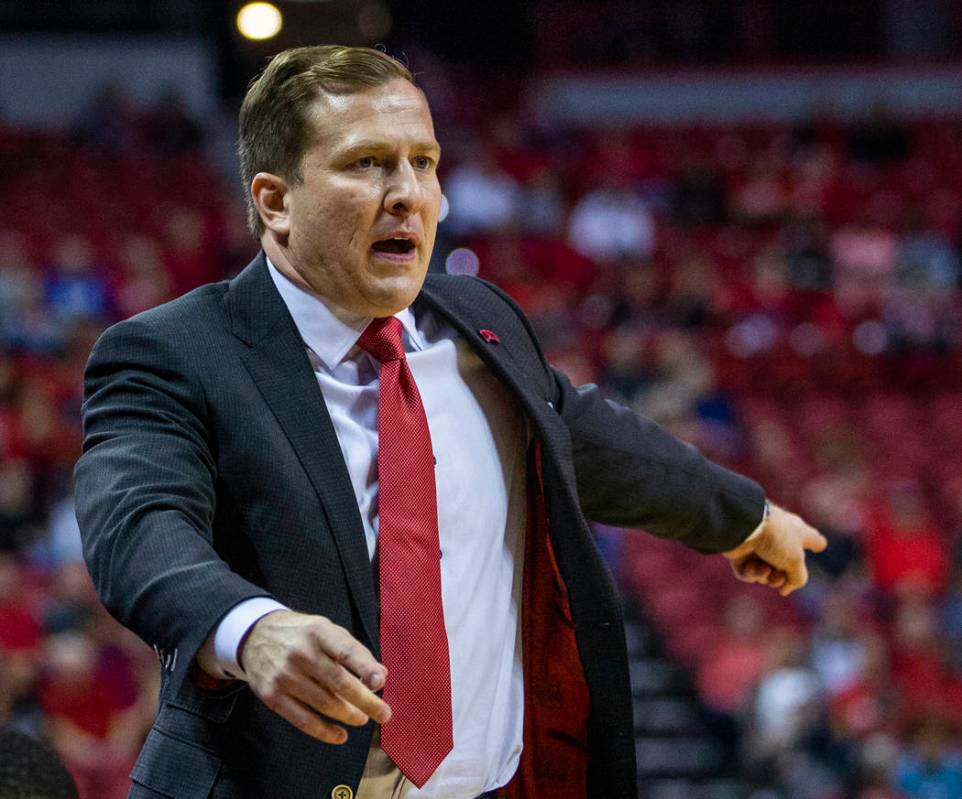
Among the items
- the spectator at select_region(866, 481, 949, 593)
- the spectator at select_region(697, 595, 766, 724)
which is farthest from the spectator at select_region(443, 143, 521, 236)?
the spectator at select_region(697, 595, 766, 724)

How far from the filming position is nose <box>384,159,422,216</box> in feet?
5.84

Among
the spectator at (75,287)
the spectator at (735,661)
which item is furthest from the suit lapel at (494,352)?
the spectator at (75,287)

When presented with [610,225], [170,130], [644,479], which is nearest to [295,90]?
[644,479]

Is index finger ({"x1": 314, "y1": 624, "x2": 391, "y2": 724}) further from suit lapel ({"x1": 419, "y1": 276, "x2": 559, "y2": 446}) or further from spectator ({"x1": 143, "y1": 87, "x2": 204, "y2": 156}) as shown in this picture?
spectator ({"x1": 143, "y1": 87, "x2": 204, "y2": 156})

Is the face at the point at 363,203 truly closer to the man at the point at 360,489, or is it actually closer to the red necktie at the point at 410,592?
the man at the point at 360,489

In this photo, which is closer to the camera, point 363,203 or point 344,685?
point 344,685

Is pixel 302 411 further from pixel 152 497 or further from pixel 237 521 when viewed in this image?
pixel 152 497

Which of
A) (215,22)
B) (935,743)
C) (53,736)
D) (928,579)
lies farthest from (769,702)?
(215,22)

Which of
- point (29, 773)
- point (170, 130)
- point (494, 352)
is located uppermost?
point (494, 352)

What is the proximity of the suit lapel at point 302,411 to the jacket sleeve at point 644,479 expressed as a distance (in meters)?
0.42

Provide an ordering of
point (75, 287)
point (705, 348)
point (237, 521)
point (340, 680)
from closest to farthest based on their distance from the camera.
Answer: point (340, 680) → point (237, 521) → point (75, 287) → point (705, 348)

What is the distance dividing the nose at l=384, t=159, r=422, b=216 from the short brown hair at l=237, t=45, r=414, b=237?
0.11 metres

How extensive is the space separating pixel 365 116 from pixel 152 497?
58 cm

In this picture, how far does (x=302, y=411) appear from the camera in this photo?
5.65 ft
